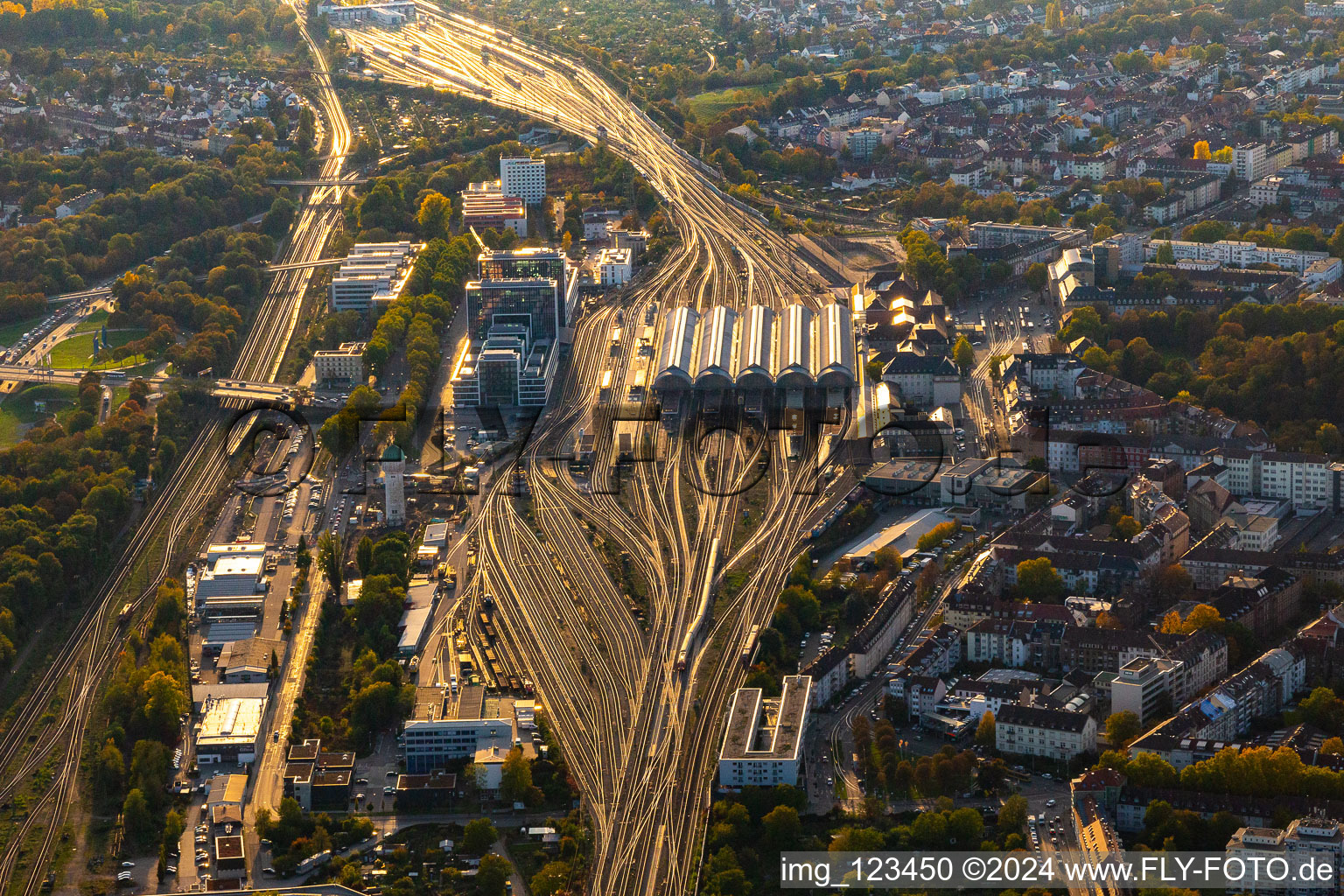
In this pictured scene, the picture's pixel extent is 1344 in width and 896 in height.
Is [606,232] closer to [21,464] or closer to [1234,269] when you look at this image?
[1234,269]

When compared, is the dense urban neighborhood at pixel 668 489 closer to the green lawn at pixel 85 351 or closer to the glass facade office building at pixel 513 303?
the glass facade office building at pixel 513 303

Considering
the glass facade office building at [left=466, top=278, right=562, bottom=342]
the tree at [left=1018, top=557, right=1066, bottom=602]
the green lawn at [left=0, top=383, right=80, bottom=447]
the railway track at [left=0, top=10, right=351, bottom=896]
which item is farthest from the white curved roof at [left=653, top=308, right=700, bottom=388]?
the green lawn at [left=0, top=383, right=80, bottom=447]

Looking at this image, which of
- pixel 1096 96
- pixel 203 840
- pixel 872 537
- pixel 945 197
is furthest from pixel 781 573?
pixel 1096 96

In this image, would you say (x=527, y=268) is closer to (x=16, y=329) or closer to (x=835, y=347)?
(x=835, y=347)

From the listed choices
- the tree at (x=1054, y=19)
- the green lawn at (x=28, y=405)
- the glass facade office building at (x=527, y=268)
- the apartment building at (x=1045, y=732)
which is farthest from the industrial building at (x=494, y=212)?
the tree at (x=1054, y=19)

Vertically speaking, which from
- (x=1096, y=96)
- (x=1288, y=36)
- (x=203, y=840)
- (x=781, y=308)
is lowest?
(x=203, y=840)

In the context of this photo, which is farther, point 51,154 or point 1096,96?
point 1096,96

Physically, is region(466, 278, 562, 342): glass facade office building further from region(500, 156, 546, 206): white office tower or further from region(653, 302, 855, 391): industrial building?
region(500, 156, 546, 206): white office tower
